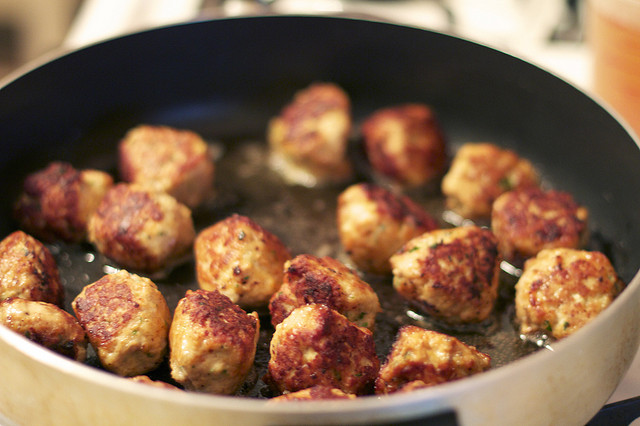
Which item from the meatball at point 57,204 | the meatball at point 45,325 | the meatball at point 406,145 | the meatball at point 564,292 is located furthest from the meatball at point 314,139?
the meatball at point 45,325

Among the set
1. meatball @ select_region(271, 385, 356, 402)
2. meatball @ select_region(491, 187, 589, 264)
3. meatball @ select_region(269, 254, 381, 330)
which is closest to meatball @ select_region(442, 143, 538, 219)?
meatball @ select_region(491, 187, 589, 264)

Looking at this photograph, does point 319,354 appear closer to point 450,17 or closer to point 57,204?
point 57,204

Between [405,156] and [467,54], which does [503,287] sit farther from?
[467,54]

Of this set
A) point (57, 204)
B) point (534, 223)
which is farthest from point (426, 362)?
point (57, 204)

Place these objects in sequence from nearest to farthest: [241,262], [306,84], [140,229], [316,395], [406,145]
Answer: [316,395] < [241,262] < [140,229] < [406,145] < [306,84]

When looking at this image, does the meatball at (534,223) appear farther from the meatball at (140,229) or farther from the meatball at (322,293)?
the meatball at (140,229)
